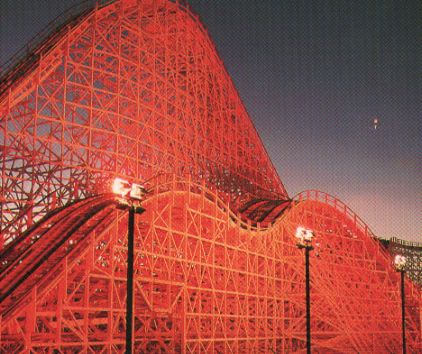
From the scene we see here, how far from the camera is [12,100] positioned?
20.8m

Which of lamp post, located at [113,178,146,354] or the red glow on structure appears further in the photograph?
the red glow on structure

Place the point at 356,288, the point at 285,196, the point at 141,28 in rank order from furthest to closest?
the point at 285,196 → the point at 356,288 → the point at 141,28

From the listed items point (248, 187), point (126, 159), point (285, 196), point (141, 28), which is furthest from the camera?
point (285, 196)

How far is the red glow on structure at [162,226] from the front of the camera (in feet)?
54.6

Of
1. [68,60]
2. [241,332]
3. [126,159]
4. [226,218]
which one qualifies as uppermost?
[68,60]

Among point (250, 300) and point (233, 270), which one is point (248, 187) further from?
point (233, 270)

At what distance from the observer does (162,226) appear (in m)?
19.6

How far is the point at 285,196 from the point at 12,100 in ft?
59.8

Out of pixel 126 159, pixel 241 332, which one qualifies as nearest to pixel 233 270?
pixel 241 332

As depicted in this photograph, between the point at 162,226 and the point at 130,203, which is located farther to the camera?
the point at 162,226

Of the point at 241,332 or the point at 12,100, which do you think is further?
the point at 241,332

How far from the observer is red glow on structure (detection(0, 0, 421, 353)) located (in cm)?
1664

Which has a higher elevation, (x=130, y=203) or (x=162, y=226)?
(x=162, y=226)

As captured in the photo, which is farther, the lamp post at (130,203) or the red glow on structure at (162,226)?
the red glow on structure at (162,226)
